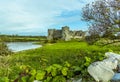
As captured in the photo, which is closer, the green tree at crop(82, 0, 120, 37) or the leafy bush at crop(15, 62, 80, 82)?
the leafy bush at crop(15, 62, 80, 82)

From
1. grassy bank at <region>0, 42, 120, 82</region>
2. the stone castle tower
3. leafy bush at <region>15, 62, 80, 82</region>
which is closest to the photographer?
leafy bush at <region>15, 62, 80, 82</region>

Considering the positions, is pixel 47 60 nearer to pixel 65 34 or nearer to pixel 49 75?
pixel 49 75

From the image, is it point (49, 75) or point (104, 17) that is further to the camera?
point (104, 17)

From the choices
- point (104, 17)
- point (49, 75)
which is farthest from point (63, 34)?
point (49, 75)

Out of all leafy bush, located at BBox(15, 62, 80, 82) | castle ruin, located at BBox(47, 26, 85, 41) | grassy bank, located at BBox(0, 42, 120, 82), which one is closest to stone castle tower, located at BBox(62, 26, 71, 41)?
castle ruin, located at BBox(47, 26, 85, 41)

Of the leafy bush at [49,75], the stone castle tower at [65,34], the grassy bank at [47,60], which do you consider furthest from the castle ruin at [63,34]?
the leafy bush at [49,75]

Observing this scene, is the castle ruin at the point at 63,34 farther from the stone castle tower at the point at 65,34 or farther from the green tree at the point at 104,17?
the green tree at the point at 104,17

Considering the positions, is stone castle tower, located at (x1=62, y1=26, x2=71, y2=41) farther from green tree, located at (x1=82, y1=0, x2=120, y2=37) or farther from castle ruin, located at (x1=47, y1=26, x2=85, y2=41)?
green tree, located at (x1=82, y1=0, x2=120, y2=37)

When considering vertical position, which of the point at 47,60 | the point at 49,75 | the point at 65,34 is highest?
the point at 65,34

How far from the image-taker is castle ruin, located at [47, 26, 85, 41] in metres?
64.1

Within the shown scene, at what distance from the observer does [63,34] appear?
6462 centimetres

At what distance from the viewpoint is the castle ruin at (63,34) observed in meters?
64.1

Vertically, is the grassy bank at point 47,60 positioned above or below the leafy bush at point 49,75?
below

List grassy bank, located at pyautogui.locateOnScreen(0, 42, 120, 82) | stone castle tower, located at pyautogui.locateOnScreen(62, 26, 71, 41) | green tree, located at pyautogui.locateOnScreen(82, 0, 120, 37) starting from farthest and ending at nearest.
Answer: stone castle tower, located at pyautogui.locateOnScreen(62, 26, 71, 41), green tree, located at pyautogui.locateOnScreen(82, 0, 120, 37), grassy bank, located at pyautogui.locateOnScreen(0, 42, 120, 82)
